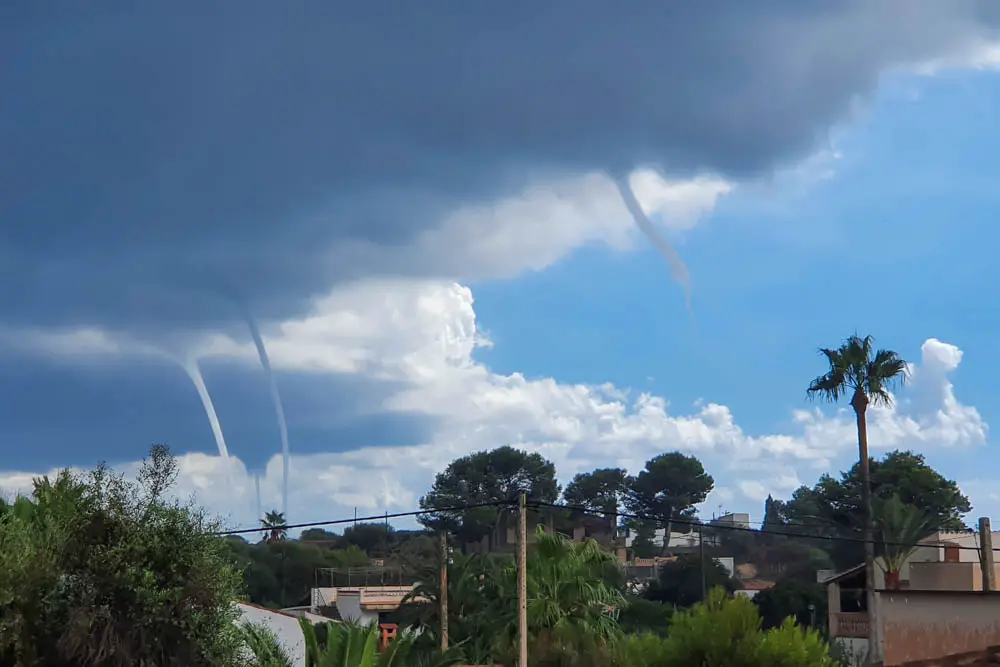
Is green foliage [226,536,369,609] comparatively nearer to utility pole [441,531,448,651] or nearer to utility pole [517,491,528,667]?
utility pole [441,531,448,651]

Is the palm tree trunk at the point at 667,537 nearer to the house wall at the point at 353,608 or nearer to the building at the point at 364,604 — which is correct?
the building at the point at 364,604

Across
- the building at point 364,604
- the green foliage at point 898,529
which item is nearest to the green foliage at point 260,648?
the green foliage at point 898,529

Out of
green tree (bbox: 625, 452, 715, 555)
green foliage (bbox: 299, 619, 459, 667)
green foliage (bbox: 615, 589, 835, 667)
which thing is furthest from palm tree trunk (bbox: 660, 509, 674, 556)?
green foliage (bbox: 299, 619, 459, 667)

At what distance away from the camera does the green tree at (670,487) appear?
132250 millimetres

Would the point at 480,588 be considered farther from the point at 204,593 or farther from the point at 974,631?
the point at 204,593

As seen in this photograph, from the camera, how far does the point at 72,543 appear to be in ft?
54.6

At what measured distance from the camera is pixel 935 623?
29641 mm

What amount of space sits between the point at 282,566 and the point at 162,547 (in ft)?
261

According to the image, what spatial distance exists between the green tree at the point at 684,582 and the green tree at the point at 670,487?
44.2 m

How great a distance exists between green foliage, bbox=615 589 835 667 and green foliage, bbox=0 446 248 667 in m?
10.5

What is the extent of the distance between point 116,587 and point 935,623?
21776mm

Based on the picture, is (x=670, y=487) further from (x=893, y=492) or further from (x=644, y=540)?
(x=893, y=492)

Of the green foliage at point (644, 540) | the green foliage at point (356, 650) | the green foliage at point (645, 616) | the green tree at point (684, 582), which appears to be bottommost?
the green foliage at point (645, 616)

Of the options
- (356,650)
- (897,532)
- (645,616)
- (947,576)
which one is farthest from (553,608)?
(645,616)
